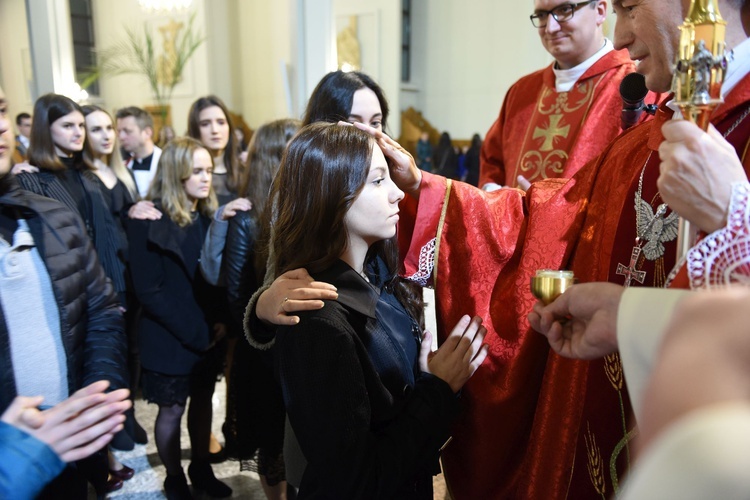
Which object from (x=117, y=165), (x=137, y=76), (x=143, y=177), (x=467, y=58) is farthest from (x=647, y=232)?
(x=137, y=76)

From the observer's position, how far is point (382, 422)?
4.33 ft

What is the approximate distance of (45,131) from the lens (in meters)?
3.40

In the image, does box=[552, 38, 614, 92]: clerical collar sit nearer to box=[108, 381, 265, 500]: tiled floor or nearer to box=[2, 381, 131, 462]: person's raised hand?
box=[2, 381, 131, 462]: person's raised hand

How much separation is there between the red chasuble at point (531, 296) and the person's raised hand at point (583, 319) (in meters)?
0.34

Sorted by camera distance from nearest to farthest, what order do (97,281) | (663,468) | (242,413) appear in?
(663,468) → (97,281) → (242,413)

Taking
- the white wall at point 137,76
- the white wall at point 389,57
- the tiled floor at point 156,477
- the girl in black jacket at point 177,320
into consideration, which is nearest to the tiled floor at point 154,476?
the tiled floor at point 156,477

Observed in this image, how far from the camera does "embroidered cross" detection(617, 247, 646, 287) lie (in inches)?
51.6

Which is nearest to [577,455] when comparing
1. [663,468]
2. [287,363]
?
[287,363]

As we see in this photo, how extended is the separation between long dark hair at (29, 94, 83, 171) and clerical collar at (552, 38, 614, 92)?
2.82 meters

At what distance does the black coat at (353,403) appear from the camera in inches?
46.1

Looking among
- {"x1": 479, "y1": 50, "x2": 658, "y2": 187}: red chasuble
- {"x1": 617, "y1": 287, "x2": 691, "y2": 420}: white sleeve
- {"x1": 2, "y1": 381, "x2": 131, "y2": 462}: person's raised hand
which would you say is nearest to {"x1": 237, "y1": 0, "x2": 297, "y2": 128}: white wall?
{"x1": 479, "y1": 50, "x2": 658, "y2": 187}: red chasuble

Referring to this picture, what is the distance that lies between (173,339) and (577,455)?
79.6 inches

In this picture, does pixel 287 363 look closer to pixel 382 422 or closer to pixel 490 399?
pixel 382 422

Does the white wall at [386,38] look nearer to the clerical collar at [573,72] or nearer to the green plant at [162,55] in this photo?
the green plant at [162,55]
